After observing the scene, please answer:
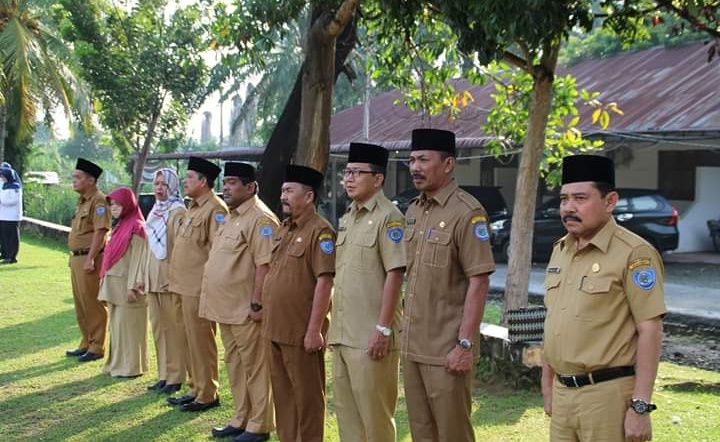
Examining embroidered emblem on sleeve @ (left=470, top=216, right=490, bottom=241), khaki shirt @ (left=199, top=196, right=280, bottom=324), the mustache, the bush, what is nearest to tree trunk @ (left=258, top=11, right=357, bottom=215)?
khaki shirt @ (left=199, top=196, right=280, bottom=324)

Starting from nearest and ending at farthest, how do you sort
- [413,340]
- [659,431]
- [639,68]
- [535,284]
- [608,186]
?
[608,186] < [413,340] < [659,431] < [535,284] < [639,68]

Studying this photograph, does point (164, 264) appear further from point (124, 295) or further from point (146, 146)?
point (146, 146)

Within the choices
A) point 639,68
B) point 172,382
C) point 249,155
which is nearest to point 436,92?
point 172,382

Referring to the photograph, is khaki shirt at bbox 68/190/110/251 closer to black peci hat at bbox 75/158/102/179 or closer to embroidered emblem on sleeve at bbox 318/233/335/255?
black peci hat at bbox 75/158/102/179

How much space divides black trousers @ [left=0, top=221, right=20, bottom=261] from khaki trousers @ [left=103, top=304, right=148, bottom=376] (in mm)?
9228

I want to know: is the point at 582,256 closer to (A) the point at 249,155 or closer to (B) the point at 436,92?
(B) the point at 436,92

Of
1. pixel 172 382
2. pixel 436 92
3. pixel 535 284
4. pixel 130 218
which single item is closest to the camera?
pixel 172 382

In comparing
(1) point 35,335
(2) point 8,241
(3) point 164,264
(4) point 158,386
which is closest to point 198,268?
(3) point 164,264

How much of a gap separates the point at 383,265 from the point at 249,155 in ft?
68.8

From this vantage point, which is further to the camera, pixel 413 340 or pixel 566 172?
pixel 413 340

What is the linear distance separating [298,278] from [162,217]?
7.85 ft

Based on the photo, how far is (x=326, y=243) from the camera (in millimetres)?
4852

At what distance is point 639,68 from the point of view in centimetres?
1938

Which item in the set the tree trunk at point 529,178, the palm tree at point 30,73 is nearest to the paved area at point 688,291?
the tree trunk at point 529,178
